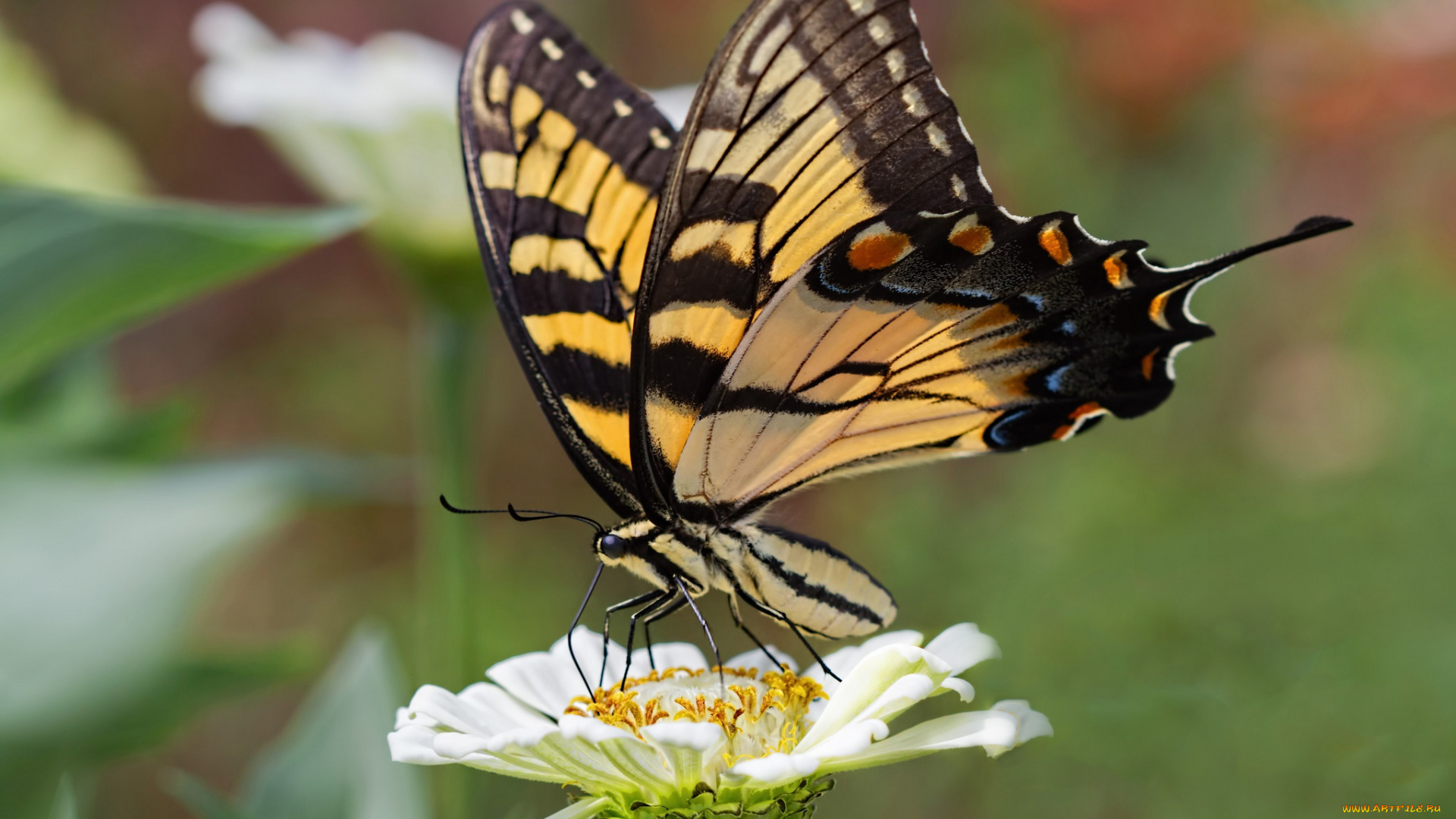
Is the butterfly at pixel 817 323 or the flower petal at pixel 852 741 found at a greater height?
the butterfly at pixel 817 323

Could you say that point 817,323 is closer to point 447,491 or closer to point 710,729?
point 710,729

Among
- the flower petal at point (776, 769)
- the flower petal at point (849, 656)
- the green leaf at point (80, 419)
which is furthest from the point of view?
the green leaf at point (80, 419)

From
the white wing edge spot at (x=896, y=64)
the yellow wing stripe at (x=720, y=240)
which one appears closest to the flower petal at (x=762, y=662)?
the yellow wing stripe at (x=720, y=240)

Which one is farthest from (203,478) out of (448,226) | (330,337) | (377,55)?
(330,337)

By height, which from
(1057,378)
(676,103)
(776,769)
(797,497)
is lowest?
(776,769)

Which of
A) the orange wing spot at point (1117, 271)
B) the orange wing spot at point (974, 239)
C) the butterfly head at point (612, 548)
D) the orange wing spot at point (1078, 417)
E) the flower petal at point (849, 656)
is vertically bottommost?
the flower petal at point (849, 656)

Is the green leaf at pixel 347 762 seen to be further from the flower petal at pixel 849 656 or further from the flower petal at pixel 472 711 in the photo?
the flower petal at pixel 849 656

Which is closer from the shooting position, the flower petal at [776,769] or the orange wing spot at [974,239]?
the flower petal at [776,769]

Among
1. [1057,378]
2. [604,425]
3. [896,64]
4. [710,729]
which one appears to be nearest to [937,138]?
[896,64]
